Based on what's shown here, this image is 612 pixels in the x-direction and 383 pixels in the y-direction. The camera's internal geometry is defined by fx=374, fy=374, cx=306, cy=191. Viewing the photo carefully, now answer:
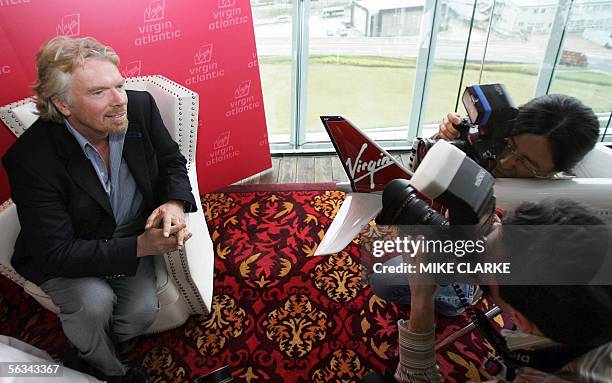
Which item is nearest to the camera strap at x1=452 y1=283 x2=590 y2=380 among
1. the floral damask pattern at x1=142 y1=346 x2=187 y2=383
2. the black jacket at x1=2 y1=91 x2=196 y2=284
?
the black jacket at x1=2 y1=91 x2=196 y2=284

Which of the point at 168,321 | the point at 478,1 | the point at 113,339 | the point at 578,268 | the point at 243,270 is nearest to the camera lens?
the point at 578,268

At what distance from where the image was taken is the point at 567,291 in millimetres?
647

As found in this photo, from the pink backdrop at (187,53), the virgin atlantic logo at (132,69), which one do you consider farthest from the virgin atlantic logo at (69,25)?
the virgin atlantic logo at (132,69)

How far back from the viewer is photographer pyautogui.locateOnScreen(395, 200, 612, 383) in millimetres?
649

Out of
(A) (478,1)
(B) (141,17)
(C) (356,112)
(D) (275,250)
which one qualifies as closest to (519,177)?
(D) (275,250)

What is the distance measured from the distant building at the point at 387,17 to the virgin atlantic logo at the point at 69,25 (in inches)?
76.6

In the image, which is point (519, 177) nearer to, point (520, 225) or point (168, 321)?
point (520, 225)

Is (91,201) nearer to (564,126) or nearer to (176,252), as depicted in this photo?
(176,252)

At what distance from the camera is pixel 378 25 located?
3021 mm

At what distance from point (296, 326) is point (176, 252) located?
2.31 ft

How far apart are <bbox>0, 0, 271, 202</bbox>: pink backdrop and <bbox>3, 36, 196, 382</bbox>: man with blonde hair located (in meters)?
0.69

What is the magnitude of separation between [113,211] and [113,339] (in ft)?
1.61

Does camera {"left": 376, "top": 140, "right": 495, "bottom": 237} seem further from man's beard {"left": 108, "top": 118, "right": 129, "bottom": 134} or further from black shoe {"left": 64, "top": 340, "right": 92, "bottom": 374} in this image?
black shoe {"left": 64, "top": 340, "right": 92, "bottom": 374}

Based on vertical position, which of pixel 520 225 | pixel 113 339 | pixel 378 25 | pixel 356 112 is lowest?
pixel 113 339
